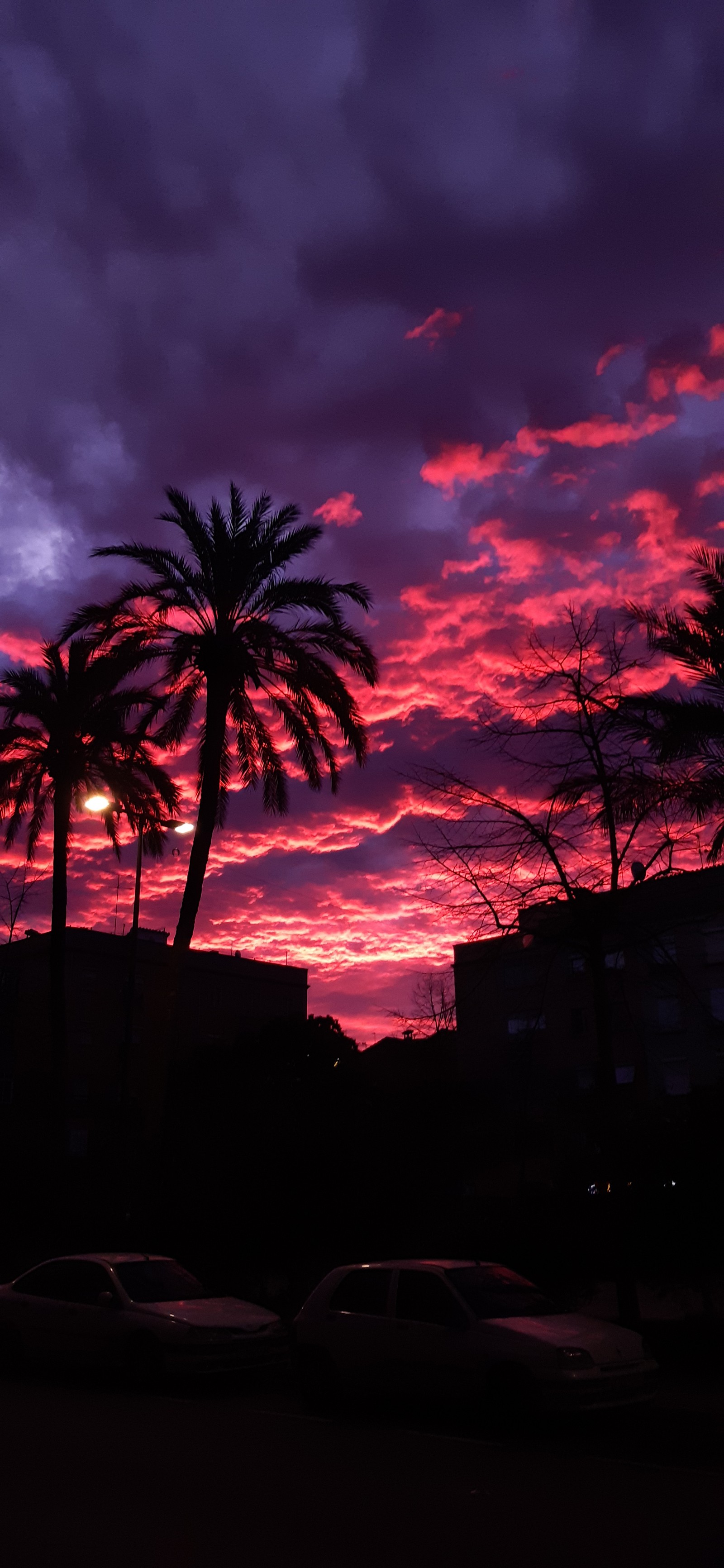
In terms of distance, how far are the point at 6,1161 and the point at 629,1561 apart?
24.7m

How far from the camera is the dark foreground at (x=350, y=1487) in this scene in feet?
22.4

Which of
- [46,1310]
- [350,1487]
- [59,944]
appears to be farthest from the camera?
[59,944]

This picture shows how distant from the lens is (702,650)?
17.5m

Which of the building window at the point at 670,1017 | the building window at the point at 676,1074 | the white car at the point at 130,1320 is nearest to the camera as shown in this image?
the white car at the point at 130,1320

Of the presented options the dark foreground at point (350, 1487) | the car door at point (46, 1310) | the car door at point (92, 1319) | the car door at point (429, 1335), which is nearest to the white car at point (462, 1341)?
the car door at point (429, 1335)

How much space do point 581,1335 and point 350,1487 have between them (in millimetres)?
2965

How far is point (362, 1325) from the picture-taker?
11.7 meters

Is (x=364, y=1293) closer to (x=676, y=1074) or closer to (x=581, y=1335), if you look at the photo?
(x=581, y=1335)

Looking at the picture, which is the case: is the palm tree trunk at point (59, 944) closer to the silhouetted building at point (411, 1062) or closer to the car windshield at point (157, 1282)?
the car windshield at point (157, 1282)

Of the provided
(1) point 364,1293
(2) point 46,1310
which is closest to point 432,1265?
(1) point 364,1293

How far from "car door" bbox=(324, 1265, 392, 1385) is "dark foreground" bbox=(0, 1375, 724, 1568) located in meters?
0.48

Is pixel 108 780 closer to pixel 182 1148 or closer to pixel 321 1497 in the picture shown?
pixel 182 1148

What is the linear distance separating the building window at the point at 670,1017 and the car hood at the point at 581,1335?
41.5 m

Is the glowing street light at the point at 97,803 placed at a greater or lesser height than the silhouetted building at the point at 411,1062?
greater
